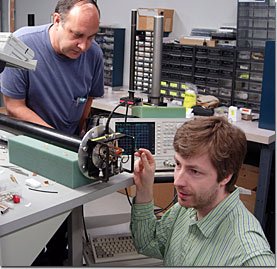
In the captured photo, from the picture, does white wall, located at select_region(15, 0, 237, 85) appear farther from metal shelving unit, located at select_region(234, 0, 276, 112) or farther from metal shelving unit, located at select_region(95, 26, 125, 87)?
metal shelving unit, located at select_region(234, 0, 276, 112)

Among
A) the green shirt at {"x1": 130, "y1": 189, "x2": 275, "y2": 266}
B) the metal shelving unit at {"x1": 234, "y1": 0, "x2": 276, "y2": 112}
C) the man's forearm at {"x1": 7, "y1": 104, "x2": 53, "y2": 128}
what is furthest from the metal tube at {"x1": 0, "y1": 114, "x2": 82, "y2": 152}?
the metal shelving unit at {"x1": 234, "y1": 0, "x2": 276, "y2": 112}

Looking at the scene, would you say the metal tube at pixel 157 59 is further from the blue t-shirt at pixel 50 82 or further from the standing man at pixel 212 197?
the standing man at pixel 212 197

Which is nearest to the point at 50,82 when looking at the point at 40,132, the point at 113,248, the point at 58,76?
the point at 58,76

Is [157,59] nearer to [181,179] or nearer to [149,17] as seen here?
[149,17]

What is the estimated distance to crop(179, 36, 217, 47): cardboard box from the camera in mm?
3123

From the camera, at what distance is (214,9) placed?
3316 millimetres

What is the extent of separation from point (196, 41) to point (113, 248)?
2.01 metres

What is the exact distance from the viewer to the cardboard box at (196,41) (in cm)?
312

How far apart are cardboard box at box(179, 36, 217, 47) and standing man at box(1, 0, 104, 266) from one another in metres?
1.35

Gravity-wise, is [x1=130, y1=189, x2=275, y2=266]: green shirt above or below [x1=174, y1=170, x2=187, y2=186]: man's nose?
below

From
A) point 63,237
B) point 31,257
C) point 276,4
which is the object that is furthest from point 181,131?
point 276,4

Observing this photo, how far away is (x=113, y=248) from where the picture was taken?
1615 mm

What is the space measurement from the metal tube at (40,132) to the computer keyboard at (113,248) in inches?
17.8

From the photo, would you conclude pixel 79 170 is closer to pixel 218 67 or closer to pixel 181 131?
pixel 181 131
